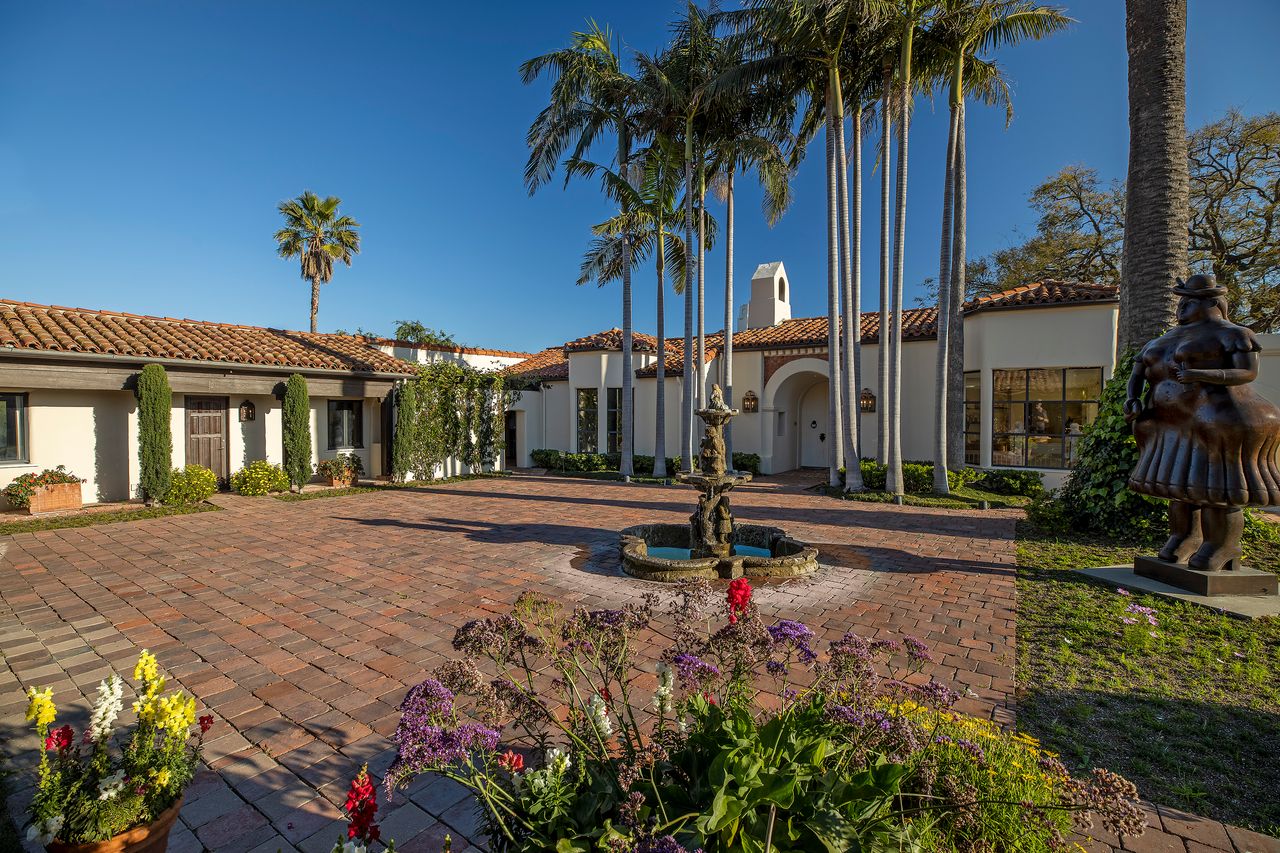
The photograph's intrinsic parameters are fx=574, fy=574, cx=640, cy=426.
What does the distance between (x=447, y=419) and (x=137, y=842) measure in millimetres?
16385

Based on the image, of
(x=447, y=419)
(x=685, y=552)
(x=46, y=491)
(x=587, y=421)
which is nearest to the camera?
(x=685, y=552)

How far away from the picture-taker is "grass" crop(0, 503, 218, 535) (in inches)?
391

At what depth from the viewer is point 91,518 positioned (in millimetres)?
10812

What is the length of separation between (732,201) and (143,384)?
50.2ft

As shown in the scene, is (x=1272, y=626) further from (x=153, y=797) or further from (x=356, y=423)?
(x=356, y=423)

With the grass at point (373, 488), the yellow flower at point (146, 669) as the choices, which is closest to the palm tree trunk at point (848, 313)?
the grass at point (373, 488)

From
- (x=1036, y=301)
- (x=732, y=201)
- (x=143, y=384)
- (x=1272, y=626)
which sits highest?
(x=732, y=201)

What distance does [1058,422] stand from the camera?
14.7m

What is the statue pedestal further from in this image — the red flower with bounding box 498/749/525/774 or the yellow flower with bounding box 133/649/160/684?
the yellow flower with bounding box 133/649/160/684

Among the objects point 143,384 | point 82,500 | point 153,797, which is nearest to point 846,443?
point 153,797

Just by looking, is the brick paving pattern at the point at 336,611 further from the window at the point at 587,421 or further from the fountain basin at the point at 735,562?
the window at the point at 587,421

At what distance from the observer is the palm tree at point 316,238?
27.7m

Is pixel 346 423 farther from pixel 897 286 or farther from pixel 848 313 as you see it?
pixel 897 286

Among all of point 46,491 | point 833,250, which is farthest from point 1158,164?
point 46,491
